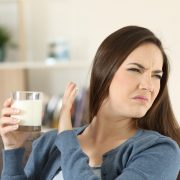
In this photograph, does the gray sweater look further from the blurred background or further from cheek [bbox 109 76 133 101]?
the blurred background

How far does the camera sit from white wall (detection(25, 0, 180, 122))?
285 centimetres

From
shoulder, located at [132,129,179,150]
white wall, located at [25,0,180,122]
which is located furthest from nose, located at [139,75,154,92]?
white wall, located at [25,0,180,122]

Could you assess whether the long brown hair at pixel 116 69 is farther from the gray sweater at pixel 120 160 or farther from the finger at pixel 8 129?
the finger at pixel 8 129

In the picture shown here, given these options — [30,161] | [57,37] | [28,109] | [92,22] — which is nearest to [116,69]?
[28,109]

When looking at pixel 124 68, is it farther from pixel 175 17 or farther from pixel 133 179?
pixel 175 17

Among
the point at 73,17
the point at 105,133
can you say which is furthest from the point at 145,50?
the point at 73,17

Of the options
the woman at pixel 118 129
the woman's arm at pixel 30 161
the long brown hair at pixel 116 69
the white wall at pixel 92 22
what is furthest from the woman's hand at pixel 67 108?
the white wall at pixel 92 22

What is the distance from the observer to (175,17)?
2842mm

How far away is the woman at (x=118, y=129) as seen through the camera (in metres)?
1.20

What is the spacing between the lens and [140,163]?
1173 millimetres

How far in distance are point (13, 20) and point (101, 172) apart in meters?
2.33

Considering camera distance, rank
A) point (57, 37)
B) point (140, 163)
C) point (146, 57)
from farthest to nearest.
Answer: point (57, 37), point (146, 57), point (140, 163)

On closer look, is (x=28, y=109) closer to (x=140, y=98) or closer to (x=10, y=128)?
(x=10, y=128)

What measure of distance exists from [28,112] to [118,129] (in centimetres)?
32
